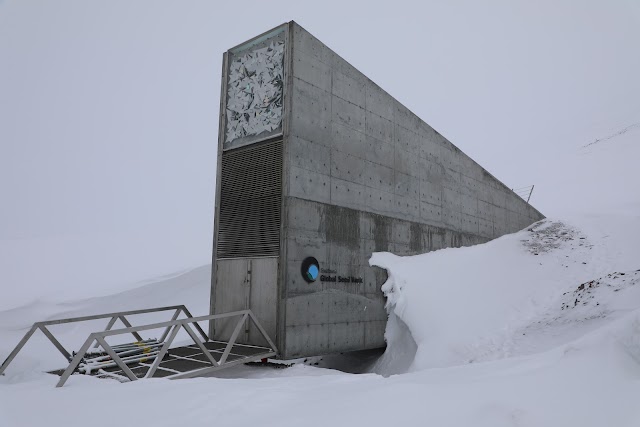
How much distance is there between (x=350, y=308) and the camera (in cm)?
Answer: 1089

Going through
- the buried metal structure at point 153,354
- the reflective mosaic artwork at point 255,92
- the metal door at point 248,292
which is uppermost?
the reflective mosaic artwork at point 255,92

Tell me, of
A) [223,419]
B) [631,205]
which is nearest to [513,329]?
[223,419]

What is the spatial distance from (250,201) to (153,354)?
157 inches

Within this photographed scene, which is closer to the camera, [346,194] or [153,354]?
[153,354]

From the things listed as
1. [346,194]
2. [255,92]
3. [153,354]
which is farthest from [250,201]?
[153,354]

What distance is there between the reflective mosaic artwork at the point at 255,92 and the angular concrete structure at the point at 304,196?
0.03 m

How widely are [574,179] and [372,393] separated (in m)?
52.3

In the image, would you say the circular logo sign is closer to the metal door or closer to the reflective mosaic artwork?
the metal door

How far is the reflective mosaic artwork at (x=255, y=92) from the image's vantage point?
10.1 meters

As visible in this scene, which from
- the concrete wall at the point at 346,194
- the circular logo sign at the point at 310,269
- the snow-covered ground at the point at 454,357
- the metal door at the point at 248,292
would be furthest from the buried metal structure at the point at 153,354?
the circular logo sign at the point at 310,269

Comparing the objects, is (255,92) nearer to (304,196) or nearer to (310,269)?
(304,196)

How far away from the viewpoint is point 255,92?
10.5 meters

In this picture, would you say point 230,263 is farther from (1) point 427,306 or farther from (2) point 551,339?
(2) point 551,339

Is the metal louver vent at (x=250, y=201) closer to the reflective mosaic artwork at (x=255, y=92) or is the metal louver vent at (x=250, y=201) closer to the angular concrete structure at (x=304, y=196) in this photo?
the angular concrete structure at (x=304, y=196)
